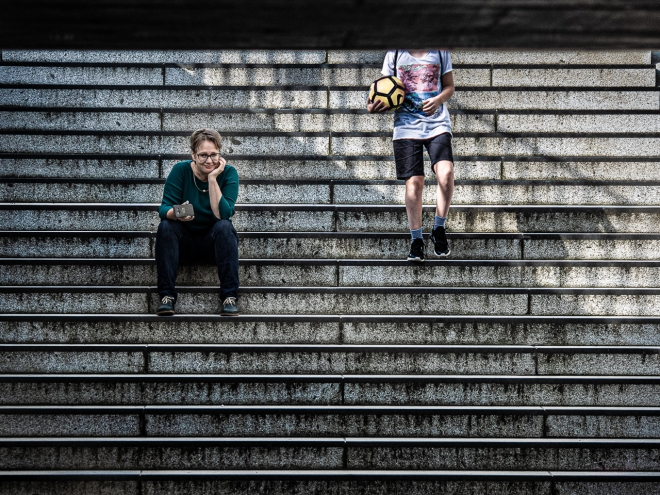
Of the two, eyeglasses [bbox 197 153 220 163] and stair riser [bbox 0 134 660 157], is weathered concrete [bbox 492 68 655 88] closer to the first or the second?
stair riser [bbox 0 134 660 157]

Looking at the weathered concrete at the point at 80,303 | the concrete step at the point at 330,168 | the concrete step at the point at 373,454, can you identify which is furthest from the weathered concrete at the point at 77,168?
the concrete step at the point at 373,454

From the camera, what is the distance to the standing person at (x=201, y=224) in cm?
526

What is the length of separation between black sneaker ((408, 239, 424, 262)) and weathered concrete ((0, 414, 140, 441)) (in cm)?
232

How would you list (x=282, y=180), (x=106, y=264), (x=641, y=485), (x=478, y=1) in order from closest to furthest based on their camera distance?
(x=478, y=1), (x=641, y=485), (x=106, y=264), (x=282, y=180)

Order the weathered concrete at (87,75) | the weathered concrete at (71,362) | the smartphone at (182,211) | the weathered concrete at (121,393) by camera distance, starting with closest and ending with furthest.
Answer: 1. the weathered concrete at (121,393)
2. the weathered concrete at (71,362)
3. the smartphone at (182,211)
4. the weathered concrete at (87,75)

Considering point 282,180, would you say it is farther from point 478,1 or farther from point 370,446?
point 478,1

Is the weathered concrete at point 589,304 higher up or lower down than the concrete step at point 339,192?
lower down

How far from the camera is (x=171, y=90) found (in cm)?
737

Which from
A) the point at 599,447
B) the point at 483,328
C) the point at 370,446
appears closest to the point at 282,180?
the point at 483,328

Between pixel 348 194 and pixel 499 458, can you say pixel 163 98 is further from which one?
pixel 499 458

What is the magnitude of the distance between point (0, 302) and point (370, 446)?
2897 mm

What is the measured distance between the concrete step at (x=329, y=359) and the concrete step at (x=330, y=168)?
214 cm

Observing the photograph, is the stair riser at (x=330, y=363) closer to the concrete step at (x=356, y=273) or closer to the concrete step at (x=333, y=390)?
the concrete step at (x=333, y=390)

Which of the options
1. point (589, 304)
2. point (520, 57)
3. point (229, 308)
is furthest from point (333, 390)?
point (520, 57)
